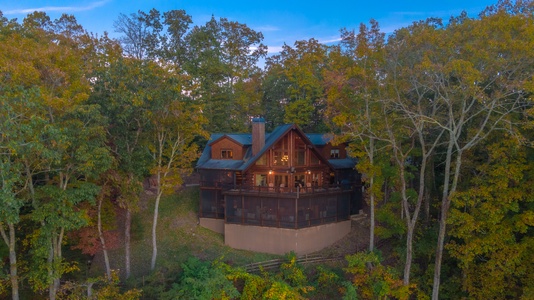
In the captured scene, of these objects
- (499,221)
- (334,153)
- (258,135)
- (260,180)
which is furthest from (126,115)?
(499,221)

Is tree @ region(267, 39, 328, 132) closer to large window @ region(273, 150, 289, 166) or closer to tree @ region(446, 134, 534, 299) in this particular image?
large window @ region(273, 150, 289, 166)

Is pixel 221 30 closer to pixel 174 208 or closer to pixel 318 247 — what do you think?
pixel 174 208

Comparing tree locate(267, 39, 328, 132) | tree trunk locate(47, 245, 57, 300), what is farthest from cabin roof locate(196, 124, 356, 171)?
tree trunk locate(47, 245, 57, 300)

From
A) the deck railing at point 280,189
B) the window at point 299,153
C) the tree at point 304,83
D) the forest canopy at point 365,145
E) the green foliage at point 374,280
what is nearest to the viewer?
the forest canopy at point 365,145

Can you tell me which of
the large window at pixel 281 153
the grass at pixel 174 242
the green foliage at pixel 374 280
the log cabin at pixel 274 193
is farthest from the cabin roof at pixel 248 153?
the green foliage at pixel 374 280

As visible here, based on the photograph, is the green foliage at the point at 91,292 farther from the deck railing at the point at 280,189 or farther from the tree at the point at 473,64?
the tree at the point at 473,64

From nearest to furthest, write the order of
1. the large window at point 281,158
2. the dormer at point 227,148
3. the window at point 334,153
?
the large window at point 281,158, the dormer at point 227,148, the window at point 334,153
